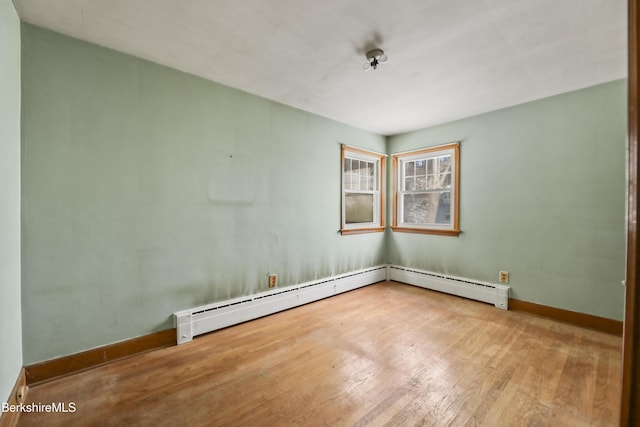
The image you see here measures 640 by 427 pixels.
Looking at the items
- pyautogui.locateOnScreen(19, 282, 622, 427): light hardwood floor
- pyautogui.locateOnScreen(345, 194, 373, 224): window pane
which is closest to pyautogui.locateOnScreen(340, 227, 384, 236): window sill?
pyautogui.locateOnScreen(345, 194, 373, 224): window pane

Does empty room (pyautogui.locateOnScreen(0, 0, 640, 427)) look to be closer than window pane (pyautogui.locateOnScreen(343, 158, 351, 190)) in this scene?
Yes

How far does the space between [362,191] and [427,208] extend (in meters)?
1.04

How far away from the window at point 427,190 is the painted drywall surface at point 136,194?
6.55 ft

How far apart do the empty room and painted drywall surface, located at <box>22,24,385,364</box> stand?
15mm

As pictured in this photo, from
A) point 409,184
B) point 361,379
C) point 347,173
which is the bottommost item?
point 361,379

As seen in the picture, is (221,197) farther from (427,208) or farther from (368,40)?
(427,208)

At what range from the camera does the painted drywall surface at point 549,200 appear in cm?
267

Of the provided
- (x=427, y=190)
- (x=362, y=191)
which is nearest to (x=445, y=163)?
(x=427, y=190)

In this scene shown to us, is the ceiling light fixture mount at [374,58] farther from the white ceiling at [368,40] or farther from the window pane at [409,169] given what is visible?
the window pane at [409,169]

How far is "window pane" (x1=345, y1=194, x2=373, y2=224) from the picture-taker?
13.8 ft

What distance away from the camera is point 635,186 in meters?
0.48

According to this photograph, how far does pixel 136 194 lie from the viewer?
2.28m

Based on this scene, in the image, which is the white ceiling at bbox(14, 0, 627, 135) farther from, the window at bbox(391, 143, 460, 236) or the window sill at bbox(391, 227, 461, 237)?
the window sill at bbox(391, 227, 461, 237)

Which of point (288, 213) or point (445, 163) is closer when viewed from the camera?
point (288, 213)
